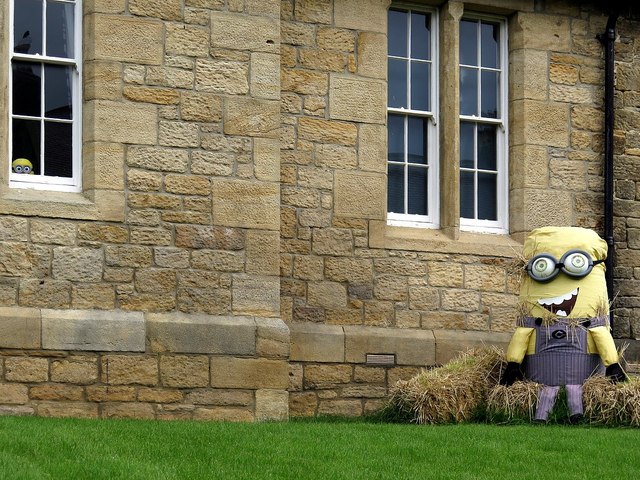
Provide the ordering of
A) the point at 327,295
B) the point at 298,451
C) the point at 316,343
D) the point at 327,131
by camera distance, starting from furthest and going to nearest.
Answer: the point at 327,131 < the point at 327,295 < the point at 316,343 < the point at 298,451

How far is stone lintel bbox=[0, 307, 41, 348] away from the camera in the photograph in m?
11.9

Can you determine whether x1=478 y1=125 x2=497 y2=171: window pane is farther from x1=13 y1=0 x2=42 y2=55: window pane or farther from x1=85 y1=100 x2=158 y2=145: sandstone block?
x1=13 y1=0 x2=42 y2=55: window pane

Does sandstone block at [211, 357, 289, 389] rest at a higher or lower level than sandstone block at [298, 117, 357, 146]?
lower

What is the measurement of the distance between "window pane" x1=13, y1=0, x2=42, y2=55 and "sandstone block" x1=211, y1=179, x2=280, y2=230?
2.03m

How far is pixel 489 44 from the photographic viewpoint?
15.4 meters

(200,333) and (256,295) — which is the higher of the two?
(256,295)

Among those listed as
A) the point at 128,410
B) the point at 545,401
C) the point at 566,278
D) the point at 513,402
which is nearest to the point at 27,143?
the point at 128,410

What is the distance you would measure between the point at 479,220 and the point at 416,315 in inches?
57.0

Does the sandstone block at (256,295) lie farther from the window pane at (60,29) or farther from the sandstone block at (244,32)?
the window pane at (60,29)

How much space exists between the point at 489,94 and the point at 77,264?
5.24 metres

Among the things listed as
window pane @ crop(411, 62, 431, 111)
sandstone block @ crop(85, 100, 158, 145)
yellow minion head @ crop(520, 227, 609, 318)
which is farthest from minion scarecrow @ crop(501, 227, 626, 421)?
sandstone block @ crop(85, 100, 158, 145)

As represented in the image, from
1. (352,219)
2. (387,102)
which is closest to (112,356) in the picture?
(352,219)

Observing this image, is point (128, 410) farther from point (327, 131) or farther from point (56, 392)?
point (327, 131)

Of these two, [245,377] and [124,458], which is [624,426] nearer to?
[245,377]
